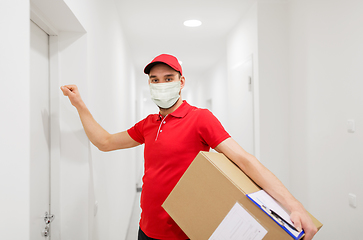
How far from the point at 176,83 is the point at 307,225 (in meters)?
0.81

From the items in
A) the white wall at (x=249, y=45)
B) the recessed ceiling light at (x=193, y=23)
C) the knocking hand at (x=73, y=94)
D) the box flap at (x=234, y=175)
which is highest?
the recessed ceiling light at (x=193, y=23)

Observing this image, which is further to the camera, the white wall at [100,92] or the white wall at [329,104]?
the white wall at [329,104]

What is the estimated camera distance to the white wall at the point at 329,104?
1.62m

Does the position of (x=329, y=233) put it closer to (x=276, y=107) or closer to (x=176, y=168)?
(x=276, y=107)

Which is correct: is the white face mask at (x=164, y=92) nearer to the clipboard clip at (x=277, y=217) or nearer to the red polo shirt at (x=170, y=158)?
the red polo shirt at (x=170, y=158)

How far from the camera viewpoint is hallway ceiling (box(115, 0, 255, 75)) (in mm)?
2486

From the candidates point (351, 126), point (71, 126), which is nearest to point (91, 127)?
point (71, 126)

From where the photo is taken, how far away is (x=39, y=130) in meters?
1.16

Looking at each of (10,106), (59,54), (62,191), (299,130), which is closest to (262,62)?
(299,130)

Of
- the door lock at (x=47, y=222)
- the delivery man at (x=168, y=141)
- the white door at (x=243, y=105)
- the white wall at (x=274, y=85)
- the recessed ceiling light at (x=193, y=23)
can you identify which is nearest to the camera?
the delivery man at (x=168, y=141)

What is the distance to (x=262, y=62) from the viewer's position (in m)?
2.38

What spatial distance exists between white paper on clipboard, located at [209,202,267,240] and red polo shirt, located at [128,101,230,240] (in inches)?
13.3

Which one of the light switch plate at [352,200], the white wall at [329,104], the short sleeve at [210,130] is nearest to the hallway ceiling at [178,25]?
the white wall at [329,104]

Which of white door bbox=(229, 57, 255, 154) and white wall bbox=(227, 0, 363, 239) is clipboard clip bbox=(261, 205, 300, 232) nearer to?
white wall bbox=(227, 0, 363, 239)
